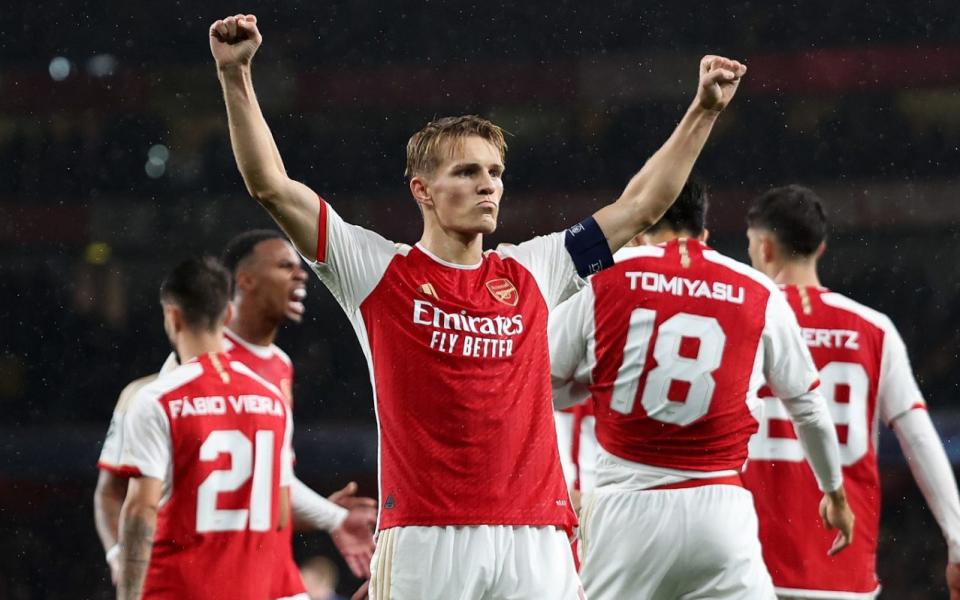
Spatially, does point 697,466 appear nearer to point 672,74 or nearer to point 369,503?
point 369,503

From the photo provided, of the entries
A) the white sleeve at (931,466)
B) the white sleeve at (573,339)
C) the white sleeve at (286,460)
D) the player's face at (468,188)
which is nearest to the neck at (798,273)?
the white sleeve at (931,466)

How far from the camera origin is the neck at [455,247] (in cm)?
343

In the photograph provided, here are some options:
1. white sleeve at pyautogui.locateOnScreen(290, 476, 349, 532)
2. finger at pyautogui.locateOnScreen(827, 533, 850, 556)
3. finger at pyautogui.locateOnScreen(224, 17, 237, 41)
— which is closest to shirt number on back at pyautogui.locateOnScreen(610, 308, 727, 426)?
finger at pyautogui.locateOnScreen(827, 533, 850, 556)

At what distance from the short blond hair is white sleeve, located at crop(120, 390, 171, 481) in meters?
1.57

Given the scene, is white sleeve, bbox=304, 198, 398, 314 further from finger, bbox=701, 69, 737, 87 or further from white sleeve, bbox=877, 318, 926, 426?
white sleeve, bbox=877, 318, 926, 426

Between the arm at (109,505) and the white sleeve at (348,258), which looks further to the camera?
the arm at (109,505)

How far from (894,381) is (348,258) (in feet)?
9.57

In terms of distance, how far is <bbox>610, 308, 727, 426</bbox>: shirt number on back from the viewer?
15.0ft

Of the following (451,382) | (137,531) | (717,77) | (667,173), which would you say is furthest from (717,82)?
(137,531)

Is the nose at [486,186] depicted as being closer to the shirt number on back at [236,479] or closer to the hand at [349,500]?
the hand at [349,500]

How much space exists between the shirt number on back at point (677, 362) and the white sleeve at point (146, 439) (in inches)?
61.5

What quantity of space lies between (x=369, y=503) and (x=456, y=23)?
25659 millimetres

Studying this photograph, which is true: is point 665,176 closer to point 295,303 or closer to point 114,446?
point 114,446

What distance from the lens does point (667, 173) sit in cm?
346
